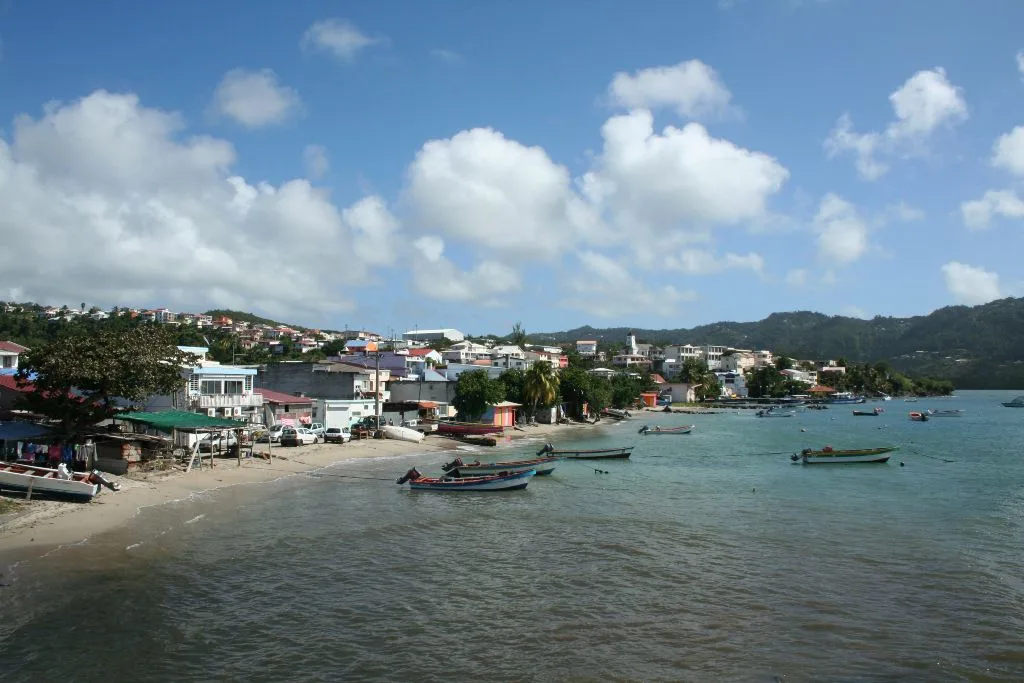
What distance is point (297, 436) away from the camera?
49375 millimetres

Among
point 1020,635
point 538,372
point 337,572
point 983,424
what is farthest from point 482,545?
point 983,424

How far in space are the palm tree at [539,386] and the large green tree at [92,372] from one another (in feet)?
171

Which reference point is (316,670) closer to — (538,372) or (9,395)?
(9,395)

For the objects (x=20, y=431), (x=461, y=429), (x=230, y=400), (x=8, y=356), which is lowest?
(x=461, y=429)

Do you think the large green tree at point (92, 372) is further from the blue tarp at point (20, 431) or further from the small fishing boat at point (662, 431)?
the small fishing boat at point (662, 431)

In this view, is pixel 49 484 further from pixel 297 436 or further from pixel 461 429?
pixel 461 429

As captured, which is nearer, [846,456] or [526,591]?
[526,591]

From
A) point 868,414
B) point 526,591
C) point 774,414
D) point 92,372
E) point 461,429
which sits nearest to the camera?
point 526,591

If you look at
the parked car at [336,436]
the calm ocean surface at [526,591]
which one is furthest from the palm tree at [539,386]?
the calm ocean surface at [526,591]

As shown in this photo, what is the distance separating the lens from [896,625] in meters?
17.3

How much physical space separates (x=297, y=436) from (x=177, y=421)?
14247mm

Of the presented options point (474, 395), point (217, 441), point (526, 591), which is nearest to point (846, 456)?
point (474, 395)

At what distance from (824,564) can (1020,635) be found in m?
6.15

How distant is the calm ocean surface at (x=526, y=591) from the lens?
1486 cm
